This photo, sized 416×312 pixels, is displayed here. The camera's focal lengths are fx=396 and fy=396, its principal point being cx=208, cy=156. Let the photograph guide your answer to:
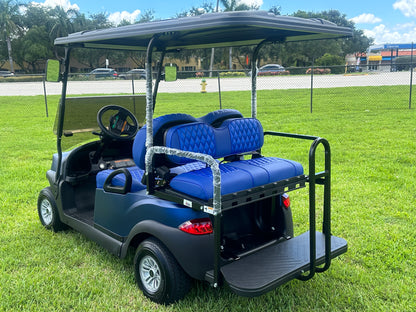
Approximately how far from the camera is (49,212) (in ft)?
12.8

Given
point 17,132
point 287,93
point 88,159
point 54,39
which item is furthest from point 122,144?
point 287,93

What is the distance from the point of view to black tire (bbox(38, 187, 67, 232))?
3748 millimetres

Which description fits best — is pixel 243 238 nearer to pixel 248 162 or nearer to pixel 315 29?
pixel 248 162

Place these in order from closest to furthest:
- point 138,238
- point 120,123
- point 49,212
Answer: point 138,238 → point 120,123 → point 49,212

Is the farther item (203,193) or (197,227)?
(197,227)

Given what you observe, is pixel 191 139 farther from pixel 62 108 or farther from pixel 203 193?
pixel 62 108

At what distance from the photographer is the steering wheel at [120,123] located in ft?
11.9

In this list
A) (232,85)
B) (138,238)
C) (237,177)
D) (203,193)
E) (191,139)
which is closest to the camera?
(203,193)

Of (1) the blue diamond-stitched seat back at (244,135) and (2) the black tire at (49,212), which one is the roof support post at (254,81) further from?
(2) the black tire at (49,212)

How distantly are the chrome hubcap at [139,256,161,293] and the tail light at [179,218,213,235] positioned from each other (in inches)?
14.1

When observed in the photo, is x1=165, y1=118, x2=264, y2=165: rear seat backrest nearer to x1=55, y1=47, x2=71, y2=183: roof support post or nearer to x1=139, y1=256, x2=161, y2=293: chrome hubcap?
x1=139, y1=256, x2=161, y2=293: chrome hubcap

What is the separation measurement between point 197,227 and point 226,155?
69cm

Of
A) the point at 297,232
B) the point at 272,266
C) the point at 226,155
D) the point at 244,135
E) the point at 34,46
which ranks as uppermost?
the point at 34,46

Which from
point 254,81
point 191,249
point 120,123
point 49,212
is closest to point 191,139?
point 191,249
